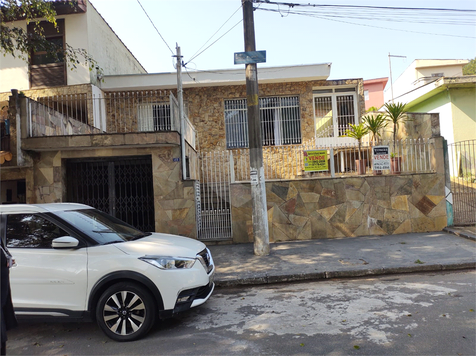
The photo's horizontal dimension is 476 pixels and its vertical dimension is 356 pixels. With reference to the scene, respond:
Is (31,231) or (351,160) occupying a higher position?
(351,160)

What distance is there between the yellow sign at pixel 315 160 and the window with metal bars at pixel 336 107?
5157 mm

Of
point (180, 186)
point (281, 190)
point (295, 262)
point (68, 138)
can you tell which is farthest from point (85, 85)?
point (295, 262)

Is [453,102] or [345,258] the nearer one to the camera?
[345,258]

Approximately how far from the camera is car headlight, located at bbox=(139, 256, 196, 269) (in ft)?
12.9

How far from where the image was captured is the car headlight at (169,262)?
12.9 feet

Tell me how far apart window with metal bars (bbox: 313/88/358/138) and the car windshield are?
10685 millimetres

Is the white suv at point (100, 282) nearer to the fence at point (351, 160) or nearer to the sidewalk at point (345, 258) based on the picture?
the sidewalk at point (345, 258)

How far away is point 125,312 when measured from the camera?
3.86 meters

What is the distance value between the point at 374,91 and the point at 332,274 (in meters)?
29.7

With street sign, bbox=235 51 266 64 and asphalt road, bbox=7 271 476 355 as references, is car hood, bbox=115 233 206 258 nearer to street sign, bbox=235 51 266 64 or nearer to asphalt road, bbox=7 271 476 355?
asphalt road, bbox=7 271 476 355

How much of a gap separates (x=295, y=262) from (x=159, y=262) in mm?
3687

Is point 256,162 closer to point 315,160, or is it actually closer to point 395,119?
point 315,160

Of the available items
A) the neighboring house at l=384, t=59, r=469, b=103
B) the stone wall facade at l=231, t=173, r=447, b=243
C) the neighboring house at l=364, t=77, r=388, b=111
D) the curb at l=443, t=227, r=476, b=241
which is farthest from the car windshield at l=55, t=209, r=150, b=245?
the neighboring house at l=364, t=77, r=388, b=111

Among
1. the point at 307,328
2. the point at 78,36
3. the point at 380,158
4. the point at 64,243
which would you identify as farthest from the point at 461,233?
the point at 78,36
